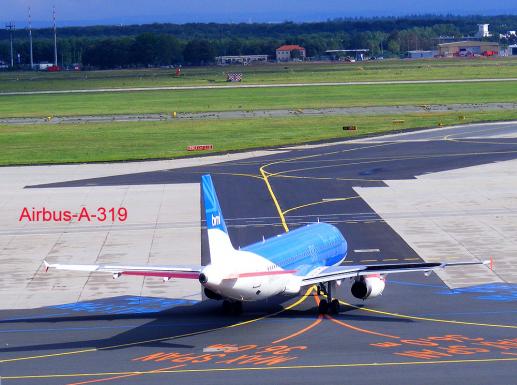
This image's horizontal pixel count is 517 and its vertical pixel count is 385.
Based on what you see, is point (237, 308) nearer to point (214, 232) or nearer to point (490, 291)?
point (214, 232)

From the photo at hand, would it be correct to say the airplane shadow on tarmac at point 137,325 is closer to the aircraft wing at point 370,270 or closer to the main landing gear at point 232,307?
the main landing gear at point 232,307

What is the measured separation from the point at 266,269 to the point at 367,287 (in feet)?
15.1

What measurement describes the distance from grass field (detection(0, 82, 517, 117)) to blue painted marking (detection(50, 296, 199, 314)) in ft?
372

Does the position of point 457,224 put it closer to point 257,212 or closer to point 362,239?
point 362,239

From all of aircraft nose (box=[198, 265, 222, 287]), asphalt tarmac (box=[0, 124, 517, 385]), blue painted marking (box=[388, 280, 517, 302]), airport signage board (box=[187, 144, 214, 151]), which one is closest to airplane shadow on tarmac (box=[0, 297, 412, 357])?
asphalt tarmac (box=[0, 124, 517, 385])

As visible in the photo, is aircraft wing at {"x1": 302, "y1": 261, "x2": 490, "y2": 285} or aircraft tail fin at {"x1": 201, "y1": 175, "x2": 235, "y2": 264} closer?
aircraft tail fin at {"x1": 201, "y1": 175, "x2": 235, "y2": 264}

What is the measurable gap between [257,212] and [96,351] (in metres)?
33.1

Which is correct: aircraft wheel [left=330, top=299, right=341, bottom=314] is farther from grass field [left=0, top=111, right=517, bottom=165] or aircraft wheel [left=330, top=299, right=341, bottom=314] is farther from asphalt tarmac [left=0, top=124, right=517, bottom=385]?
grass field [left=0, top=111, right=517, bottom=165]

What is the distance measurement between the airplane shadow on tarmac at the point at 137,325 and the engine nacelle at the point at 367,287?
0.82 m

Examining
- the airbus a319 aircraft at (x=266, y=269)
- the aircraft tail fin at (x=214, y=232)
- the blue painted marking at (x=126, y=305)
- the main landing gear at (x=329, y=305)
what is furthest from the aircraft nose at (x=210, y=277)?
the blue painted marking at (x=126, y=305)

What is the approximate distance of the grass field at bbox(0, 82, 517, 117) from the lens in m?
163

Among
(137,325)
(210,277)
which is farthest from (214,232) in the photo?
(137,325)

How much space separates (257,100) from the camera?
178250 millimetres

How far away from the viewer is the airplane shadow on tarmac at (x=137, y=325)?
127 ft
